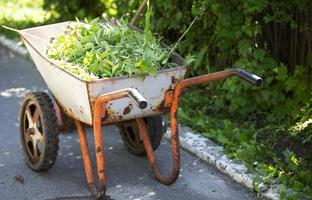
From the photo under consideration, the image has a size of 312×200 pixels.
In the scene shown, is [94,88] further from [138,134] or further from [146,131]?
[138,134]

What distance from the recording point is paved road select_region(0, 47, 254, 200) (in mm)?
4582

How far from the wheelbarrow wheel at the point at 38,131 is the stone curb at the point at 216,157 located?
4.19ft

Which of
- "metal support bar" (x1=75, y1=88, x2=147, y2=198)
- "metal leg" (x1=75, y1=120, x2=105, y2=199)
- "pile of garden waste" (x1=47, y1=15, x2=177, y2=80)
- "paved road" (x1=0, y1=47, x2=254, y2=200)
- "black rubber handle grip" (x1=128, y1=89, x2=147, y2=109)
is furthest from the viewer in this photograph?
"paved road" (x1=0, y1=47, x2=254, y2=200)

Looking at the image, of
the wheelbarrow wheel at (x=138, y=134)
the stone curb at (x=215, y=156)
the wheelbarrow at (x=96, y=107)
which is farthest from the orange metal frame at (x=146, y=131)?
the stone curb at (x=215, y=156)

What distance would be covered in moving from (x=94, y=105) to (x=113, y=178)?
1.02 meters

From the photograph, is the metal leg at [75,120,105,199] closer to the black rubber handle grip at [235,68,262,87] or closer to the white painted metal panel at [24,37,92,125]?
the white painted metal panel at [24,37,92,125]

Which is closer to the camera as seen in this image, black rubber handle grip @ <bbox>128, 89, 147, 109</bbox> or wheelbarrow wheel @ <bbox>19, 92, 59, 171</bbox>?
black rubber handle grip @ <bbox>128, 89, 147, 109</bbox>

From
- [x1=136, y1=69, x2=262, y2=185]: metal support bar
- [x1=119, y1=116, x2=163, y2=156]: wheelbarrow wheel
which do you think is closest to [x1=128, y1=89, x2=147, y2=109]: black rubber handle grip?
[x1=136, y1=69, x2=262, y2=185]: metal support bar

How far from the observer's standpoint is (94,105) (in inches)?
159

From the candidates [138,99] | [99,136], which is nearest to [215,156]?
[99,136]

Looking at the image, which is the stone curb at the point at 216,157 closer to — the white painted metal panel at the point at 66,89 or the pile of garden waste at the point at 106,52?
the pile of garden waste at the point at 106,52

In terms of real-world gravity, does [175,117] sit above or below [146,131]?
above

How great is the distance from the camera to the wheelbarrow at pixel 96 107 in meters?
4.09

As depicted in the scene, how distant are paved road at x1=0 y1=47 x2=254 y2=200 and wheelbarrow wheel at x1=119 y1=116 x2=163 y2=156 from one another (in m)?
0.09
